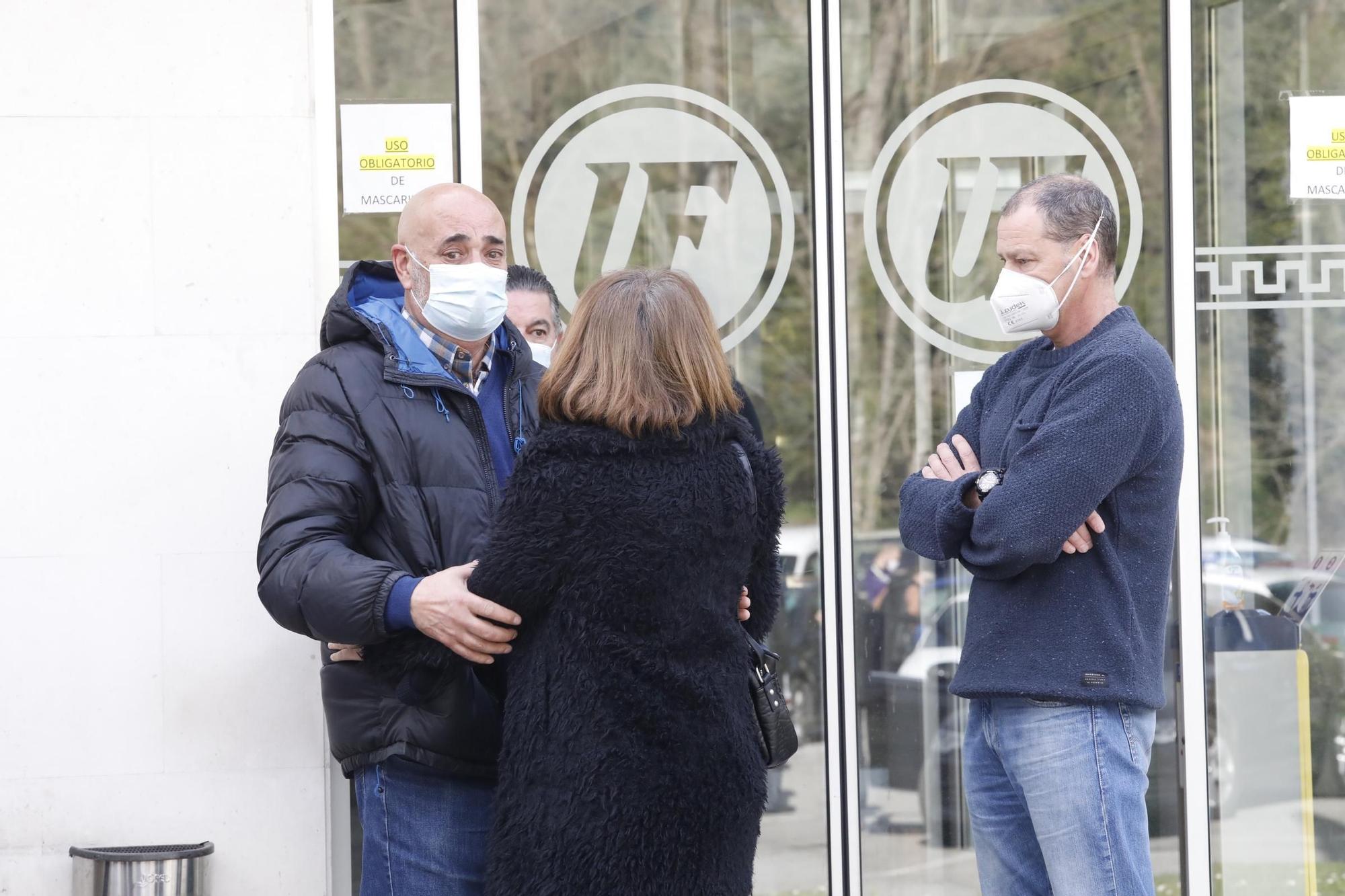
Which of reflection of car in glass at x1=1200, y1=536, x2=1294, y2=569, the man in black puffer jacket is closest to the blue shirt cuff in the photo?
the man in black puffer jacket

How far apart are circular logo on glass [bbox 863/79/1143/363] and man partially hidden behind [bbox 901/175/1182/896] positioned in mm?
1448

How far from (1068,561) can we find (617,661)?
3.74 feet

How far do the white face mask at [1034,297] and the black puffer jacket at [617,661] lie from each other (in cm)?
99

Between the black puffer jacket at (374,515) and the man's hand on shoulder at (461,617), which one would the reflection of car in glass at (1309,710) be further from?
the man's hand on shoulder at (461,617)

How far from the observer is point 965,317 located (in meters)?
4.80

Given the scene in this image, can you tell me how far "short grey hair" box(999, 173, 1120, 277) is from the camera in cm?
329

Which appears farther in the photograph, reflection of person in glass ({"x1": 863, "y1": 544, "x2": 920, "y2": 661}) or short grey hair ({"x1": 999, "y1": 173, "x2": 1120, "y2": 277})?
reflection of person in glass ({"x1": 863, "y1": 544, "x2": 920, "y2": 661})

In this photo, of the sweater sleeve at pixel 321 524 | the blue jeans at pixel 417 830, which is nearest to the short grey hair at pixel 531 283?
the sweater sleeve at pixel 321 524

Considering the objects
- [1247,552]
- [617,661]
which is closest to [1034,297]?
[617,661]

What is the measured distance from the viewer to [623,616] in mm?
2502

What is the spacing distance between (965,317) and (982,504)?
70.7 inches

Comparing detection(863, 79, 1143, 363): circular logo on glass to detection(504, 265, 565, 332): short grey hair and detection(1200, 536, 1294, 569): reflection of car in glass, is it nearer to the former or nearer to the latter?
detection(1200, 536, 1294, 569): reflection of car in glass

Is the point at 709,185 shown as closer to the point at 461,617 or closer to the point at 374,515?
the point at 374,515

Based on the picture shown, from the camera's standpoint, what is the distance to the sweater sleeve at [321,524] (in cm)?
267
